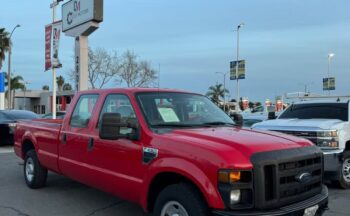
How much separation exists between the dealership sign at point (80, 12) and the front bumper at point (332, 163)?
9.25m

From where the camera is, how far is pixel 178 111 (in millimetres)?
5660

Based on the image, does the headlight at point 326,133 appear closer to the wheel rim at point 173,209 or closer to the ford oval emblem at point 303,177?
the ford oval emblem at point 303,177

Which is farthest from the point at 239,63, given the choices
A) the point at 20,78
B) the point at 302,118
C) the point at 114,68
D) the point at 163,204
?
the point at 20,78

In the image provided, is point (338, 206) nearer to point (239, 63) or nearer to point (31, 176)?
point (31, 176)

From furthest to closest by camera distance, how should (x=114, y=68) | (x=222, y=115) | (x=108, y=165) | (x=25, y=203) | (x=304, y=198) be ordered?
(x=114, y=68) < (x=25, y=203) < (x=222, y=115) < (x=108, y=165) < (x=304, y=198)

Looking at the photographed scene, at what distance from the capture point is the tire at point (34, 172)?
317 inches

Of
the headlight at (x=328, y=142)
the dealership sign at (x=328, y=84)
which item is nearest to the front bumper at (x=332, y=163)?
the headlight at (x=328, y=142)

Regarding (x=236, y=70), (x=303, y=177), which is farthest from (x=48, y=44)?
(x=236, y=70)

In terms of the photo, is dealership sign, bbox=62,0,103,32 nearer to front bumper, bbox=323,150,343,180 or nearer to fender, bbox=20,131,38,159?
fender, bbox=20,131,38,159

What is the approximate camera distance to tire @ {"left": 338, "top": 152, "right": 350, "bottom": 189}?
8438 mm

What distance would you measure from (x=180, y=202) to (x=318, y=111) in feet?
20.8

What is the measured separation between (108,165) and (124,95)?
926 mm

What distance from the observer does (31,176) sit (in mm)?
8234

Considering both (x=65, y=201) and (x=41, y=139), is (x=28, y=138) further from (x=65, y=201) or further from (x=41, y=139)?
(x=65, y=201)
